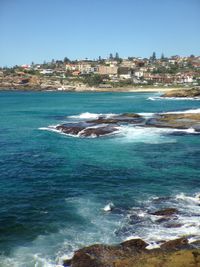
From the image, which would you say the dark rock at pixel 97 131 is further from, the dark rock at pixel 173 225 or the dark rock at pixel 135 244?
the dark rock at pixel 135 244

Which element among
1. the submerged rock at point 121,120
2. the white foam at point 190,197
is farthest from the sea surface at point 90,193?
the submerged rock at point 121,120

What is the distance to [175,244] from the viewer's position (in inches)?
742

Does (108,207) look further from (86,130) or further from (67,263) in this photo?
(86,130)

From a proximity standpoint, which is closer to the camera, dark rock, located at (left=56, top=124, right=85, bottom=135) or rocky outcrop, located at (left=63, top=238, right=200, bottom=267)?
rocky outcrop, located at (left=63, top=238, right=200, bottom=267)

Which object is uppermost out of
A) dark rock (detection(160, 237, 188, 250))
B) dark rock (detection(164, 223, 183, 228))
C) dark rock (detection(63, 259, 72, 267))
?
dark rock (detection(160, 237, 188, 250))

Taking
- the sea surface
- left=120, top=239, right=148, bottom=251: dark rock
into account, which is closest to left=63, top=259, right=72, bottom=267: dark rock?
the sea surface

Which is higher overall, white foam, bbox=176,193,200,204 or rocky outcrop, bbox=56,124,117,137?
rocky outcrop, bbox=56,124,117,137

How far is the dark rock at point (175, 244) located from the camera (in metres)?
18.7

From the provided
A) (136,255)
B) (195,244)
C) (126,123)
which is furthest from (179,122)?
(136,255)

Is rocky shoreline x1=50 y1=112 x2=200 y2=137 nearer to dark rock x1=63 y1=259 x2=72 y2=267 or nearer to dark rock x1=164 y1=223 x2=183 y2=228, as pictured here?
dark rock x1=164 y1=223 x2=183 y2=228

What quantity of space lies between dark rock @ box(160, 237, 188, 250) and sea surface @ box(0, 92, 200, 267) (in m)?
0.97

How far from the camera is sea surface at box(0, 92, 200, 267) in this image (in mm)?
20672

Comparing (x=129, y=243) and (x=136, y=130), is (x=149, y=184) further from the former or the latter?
(x=136, y=130)

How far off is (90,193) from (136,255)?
10141 millimetres
